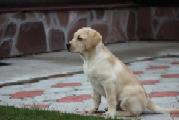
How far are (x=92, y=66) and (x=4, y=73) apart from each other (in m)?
4.21

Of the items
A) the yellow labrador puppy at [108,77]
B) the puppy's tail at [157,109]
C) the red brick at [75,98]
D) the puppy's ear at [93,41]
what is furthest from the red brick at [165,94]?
the puppy's ear at [93,41]

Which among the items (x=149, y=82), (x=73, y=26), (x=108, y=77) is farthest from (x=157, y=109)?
(x=73, y=26)

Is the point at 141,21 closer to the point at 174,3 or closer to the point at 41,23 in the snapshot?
the point at 174,3

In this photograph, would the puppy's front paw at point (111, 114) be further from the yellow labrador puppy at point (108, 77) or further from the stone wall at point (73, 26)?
the stone wall at point (73, 26)

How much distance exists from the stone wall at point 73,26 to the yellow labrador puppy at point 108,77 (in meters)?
6.64

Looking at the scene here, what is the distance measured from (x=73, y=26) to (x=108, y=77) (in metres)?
8.54

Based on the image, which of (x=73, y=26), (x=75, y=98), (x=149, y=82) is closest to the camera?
(x=75, y=98)

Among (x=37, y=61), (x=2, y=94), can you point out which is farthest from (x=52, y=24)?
(x=2, y=94)

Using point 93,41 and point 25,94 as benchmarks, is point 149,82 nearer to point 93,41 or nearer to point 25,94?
point 25,94

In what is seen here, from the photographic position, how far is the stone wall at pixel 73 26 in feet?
41.4

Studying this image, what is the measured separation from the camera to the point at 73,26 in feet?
47.0

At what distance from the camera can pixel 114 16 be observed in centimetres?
1595

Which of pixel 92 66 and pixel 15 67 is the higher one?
pixel 92 66

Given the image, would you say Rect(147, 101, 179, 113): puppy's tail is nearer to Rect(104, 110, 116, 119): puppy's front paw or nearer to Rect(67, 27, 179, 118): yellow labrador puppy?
Rect(67, 27, 179, 118): yellow labrador puppy
